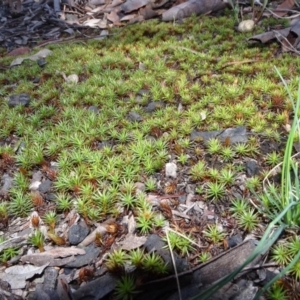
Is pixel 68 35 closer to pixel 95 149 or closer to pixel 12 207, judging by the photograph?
pixel 95 149

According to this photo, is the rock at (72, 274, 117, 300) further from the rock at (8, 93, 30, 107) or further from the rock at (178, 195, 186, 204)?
the rock at (8, 93, 30, 107)

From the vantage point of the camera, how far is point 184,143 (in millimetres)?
2047

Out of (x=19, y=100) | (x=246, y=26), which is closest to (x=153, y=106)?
(x=19, y=100)

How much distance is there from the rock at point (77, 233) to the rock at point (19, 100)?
1362 millimetres

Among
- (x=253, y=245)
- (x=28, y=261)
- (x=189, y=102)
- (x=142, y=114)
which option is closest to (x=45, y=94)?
(x=142, y=114)

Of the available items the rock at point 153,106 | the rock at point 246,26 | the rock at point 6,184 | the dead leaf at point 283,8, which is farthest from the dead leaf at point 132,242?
the dead leaf at point 283,8

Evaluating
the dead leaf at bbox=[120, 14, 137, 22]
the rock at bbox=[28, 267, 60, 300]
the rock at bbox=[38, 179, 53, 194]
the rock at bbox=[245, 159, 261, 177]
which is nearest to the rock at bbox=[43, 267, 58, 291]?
the rock at bbox=[28, 267, 60, 300]

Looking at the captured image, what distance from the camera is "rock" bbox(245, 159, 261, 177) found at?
71.7 inches

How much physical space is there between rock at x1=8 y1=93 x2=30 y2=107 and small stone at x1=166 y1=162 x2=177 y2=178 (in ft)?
4.37

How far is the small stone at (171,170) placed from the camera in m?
1.89

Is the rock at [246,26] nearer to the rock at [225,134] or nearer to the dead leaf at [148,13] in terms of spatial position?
the dead leaf at [148,13]

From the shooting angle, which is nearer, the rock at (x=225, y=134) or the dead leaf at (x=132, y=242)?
the dead leaf at (x=132, y=242)

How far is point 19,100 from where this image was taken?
107 inches

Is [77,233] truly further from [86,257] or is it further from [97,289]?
[97,289]
